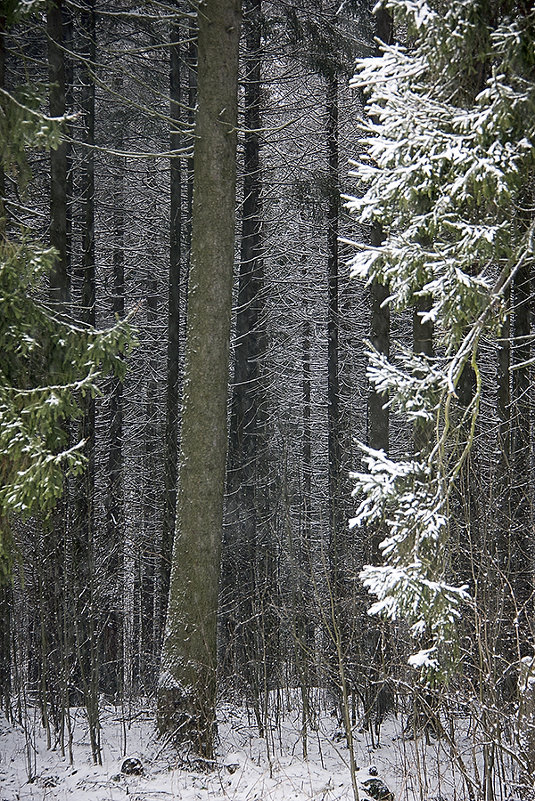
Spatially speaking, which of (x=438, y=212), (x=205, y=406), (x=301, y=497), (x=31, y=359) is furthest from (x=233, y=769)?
(x=301, y=497)

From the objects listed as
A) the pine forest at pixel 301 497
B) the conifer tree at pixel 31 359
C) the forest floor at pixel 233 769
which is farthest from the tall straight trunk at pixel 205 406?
the conifer tree at pixel 31 359

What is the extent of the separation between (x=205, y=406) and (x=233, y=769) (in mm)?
3137

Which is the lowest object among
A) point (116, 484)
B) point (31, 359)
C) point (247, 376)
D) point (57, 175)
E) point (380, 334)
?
point (116, 484)

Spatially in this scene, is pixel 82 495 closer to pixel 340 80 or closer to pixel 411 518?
pixel 411 518

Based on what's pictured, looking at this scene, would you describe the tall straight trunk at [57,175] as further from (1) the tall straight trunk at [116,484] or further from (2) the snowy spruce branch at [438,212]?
(2) the snowy spruce branch at [438,212]

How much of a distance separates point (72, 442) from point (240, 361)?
4131 millimetres

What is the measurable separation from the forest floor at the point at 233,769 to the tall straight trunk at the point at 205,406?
401 mm

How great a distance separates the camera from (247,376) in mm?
13062

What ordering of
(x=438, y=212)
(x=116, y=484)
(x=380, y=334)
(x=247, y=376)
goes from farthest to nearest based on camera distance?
(x=247, y=376) < (x=380, y=334) < (x=116, y=484) < (x=438, y=212)

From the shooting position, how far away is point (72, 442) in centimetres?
1004

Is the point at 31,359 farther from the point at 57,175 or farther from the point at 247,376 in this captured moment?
the point at 247,376

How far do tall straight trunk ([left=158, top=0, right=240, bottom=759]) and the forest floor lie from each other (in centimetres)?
40

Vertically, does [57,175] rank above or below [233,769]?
above

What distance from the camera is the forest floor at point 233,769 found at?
5.28 m
